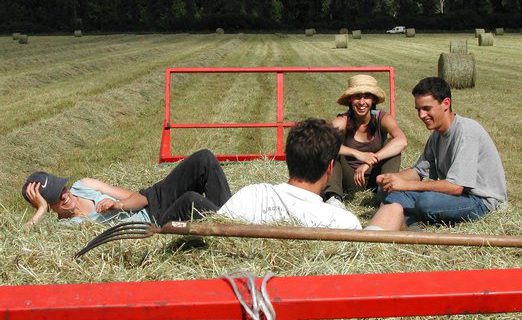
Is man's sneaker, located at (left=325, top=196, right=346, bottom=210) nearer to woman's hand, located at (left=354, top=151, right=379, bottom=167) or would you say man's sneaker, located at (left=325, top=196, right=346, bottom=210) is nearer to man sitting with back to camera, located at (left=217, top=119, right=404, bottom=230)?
woman's hand, located at (left=354, top=151, right=379, bottom=167)

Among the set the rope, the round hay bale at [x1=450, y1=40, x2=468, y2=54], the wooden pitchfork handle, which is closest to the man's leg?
the wooden pitchfork handle

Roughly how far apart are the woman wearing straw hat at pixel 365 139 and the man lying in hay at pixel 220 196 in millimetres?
1639

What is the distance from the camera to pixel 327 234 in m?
Answer: 2.80

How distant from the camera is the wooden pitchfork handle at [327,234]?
262 cm

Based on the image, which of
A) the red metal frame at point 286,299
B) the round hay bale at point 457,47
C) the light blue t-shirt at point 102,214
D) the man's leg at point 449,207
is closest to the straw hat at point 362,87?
the man's leg at point 449,207

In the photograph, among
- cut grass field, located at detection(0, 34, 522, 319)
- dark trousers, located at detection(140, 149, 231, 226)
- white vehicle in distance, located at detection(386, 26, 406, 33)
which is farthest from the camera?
white vehicle in distance, located at detection(386, 26, 406, 33)

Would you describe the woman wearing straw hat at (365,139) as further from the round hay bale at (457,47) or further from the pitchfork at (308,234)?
the round hay bale at (457,47)

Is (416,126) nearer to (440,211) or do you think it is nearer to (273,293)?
(440,211)

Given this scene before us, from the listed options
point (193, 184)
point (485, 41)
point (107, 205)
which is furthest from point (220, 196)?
point (485, 41)

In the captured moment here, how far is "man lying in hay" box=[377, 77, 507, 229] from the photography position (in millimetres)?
5285

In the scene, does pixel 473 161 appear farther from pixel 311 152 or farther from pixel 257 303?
pixel 257 303

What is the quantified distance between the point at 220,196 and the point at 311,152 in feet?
4.90

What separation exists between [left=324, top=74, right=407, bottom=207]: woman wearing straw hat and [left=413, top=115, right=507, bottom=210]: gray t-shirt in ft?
3.35

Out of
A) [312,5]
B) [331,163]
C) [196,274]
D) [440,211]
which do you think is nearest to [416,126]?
[440,211]
